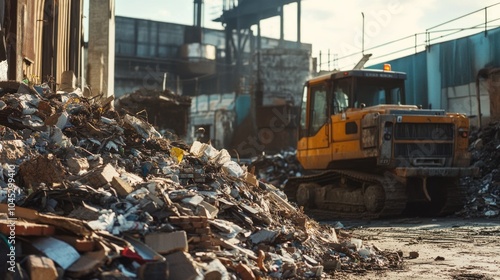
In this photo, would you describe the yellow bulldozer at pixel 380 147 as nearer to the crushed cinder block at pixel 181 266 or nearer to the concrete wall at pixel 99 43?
the crushed cinder block at pixel 181 266

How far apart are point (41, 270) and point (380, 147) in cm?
1006

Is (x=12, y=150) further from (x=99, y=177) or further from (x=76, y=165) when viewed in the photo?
(x=99, y=177)

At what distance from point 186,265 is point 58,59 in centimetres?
1074

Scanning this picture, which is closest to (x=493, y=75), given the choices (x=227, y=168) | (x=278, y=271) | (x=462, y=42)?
(x=462, y=42)

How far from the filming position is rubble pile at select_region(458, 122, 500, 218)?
15102 millimetres

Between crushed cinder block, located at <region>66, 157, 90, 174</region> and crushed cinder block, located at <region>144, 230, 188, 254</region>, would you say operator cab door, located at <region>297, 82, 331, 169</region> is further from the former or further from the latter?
crushed cinder block, located at <region>144, 230, 188, 254</region>

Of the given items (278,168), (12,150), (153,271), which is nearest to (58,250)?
(153,271)

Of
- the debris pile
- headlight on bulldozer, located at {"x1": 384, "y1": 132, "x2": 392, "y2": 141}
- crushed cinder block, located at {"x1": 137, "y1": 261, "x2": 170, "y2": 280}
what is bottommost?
crushed cinder block, located at {"x1": 137, "y1": 261, "x2": 170, "y2": 280}

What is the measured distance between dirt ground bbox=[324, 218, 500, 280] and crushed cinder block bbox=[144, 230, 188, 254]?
179 cm

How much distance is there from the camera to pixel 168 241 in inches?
223

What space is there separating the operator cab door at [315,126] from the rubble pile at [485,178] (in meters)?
3.35

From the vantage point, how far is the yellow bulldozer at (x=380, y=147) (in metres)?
14.0

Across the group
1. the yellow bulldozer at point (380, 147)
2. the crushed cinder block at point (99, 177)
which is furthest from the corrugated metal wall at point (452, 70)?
the crushed cinder block at point (99, 177)

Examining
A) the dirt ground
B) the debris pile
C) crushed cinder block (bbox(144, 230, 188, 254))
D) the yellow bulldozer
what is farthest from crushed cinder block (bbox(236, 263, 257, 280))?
the debris pile
